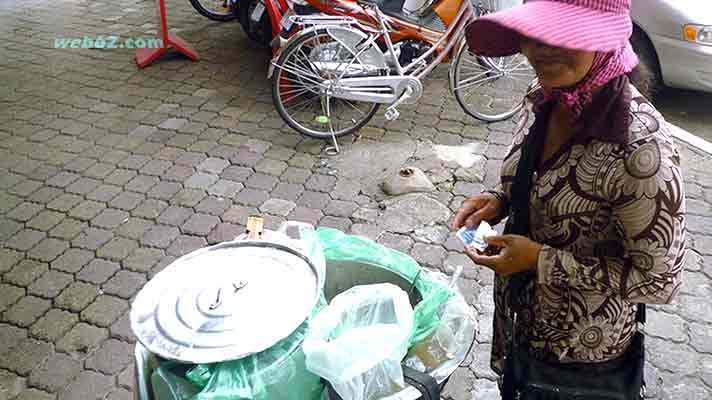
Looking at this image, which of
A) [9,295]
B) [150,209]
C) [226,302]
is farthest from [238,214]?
[226,302]

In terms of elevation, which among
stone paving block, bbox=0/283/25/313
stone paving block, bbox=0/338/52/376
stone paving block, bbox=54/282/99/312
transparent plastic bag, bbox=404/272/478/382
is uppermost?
transparent plastic bag, bbox=404/272/478/382

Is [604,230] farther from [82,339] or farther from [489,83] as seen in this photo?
[489,83]

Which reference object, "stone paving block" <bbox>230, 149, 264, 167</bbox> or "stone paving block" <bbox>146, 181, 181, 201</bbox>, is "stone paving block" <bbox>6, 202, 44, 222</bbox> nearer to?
"stone paving block" <bbox>146, 181, 181, 201</bbox>

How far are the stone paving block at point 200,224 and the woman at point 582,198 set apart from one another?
235cm

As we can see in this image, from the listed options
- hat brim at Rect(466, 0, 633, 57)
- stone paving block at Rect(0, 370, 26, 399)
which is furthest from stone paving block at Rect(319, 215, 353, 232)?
hat brim at Rect(466, 0, 633, 57)

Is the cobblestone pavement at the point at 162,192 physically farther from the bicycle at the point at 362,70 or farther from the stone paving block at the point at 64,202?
the bicycle at the point at 362,70

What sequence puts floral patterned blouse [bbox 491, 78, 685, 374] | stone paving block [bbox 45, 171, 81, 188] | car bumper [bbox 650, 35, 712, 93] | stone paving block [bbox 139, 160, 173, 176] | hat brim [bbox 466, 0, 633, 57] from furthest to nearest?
car bumper [bbox 650, 35, 712, 93] → stone paving block [bbox 139, 160, 173, 176] → stone paving block [bbox 45, 171, 81, 188] → floral patterned blouse [bbox 491, 78, 685, 374] → hat brim [bbox 466, 0, 633, 57]

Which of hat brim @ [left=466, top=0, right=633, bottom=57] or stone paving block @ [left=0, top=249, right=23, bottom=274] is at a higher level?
hat brim @ [left=466, top=0, right=633, bottom=57]

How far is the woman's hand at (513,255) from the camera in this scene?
1450mm

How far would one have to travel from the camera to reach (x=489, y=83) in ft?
16.7

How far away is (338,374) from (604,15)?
105 centimetres

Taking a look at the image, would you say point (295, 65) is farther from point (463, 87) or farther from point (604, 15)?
point (604, 15)

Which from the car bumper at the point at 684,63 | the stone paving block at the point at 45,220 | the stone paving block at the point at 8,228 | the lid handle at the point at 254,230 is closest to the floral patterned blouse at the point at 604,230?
the lid handle at the point at 254,230

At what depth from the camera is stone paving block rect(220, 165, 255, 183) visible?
4086 mm
